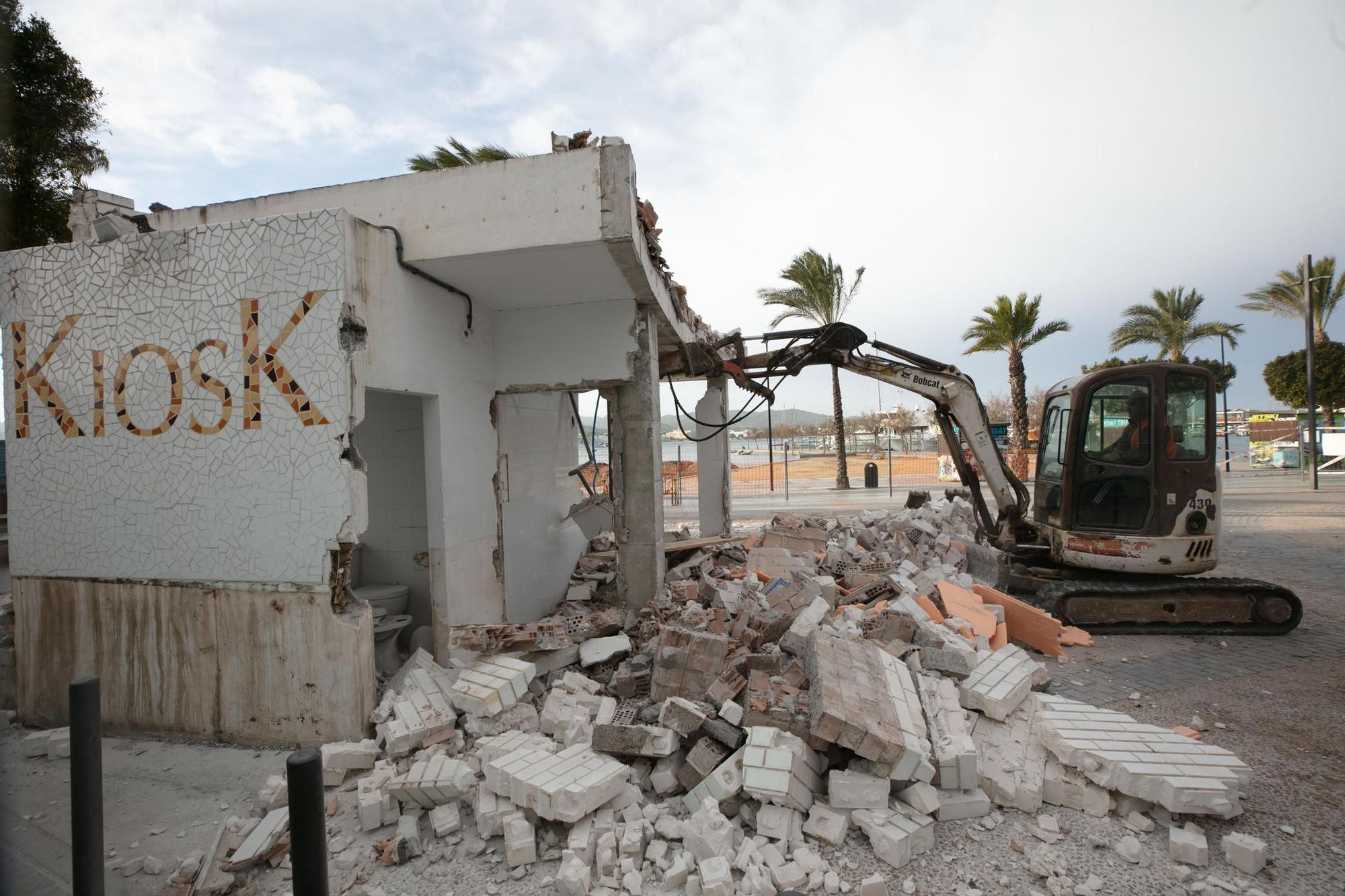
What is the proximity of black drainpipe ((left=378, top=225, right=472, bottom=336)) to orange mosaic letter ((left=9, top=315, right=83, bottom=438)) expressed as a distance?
2772 mm

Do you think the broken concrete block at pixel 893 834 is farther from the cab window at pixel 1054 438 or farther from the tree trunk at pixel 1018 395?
the tree trunk at pixel 1018 395

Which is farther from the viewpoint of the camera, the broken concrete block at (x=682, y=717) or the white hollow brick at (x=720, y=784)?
the broken concrete block at (x=682, y=717)

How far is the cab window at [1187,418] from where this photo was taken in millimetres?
7371

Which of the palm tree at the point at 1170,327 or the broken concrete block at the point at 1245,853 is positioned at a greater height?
the palm tree at the point at 1170,327

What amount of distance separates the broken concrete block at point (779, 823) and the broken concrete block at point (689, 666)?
4.16 feet

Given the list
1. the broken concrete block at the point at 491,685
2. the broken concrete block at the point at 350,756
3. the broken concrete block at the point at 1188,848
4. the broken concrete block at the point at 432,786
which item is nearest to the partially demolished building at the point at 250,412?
the broken concrete block at the point at 350,756

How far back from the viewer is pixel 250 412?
500 cm

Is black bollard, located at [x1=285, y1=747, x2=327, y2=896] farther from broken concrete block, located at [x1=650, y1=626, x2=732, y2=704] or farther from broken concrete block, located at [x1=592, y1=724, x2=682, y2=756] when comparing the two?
broken concrete block, located at [x1=650, y1=626, x2=732, y2=704]

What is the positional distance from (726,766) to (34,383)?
263 inches

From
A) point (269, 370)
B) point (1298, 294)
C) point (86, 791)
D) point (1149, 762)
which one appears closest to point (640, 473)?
point (269, 370)

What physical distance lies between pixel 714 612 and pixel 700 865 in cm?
303

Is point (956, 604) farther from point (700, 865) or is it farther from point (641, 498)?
point (700, 865)

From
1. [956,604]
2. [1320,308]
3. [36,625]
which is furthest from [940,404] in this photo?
[1320,308]

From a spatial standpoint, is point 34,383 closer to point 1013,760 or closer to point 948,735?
point 948,735
